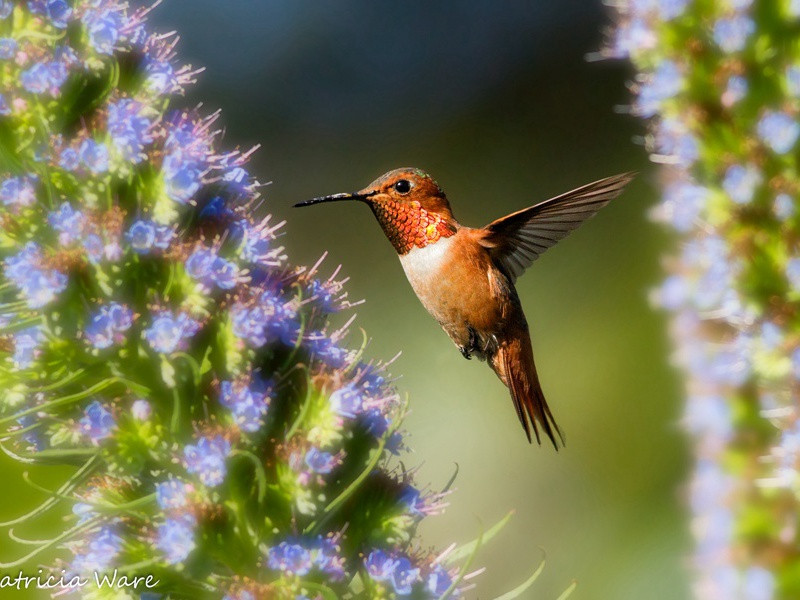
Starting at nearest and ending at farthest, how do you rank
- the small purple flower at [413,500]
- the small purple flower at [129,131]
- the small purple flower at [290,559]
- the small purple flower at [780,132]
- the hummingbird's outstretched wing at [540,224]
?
1. the small purple flower at [780,132]
2. the small purple flower at [290,559]
3. the small purple flower at [129,131]
4. the small purple flower at [413,500]
5. the hummingbird's outstretched wing at [540,224]

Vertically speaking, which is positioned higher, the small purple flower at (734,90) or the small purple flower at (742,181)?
the small purple flower at (734,90)

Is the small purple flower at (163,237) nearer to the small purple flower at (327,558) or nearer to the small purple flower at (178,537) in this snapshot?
the small purple flower at (178,537)

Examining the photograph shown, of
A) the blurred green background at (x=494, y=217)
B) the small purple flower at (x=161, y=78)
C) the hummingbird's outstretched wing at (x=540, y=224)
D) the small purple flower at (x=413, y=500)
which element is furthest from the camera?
the blurred green background at (x=494, y=217)

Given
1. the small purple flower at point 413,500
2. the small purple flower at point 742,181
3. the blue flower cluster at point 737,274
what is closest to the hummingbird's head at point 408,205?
the small purple flower at point 413,500

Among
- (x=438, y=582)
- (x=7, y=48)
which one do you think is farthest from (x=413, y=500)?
(x=7, y=48)

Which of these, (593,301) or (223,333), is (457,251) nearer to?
(223,333)
